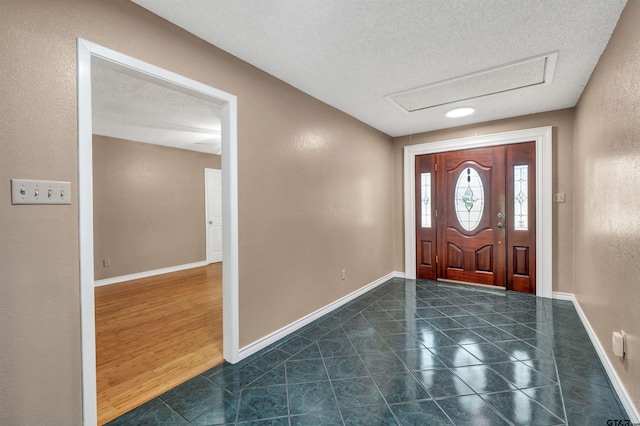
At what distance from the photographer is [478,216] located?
4.15 meters

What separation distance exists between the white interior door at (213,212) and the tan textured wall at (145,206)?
12 centimetres

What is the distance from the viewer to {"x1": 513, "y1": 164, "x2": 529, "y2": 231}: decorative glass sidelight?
12.5 ft

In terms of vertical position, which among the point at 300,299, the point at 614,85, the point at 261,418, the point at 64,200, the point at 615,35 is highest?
the point at 615,35

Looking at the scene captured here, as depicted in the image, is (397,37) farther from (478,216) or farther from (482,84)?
(478,216)

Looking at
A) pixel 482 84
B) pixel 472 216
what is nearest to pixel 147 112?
pixel 482 84

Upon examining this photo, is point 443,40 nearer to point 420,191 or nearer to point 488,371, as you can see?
point 488,371

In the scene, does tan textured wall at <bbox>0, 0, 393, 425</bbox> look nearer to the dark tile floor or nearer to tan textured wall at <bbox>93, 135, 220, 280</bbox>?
the dark tile floor

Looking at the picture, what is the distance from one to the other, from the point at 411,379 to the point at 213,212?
5394mm

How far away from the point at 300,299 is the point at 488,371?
5.49 ft

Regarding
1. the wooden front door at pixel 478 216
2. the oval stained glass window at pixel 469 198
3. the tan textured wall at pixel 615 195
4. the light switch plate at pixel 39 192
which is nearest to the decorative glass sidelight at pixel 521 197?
the wooden front door at pixel 478 216

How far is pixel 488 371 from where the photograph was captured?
206cm

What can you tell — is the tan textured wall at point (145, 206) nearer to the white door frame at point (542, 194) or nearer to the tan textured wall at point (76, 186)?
the tan textured wall at point (76, 186)

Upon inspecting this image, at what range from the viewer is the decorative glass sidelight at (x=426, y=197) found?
4574mm

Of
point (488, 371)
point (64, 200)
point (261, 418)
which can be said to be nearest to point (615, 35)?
point (488, 371)
